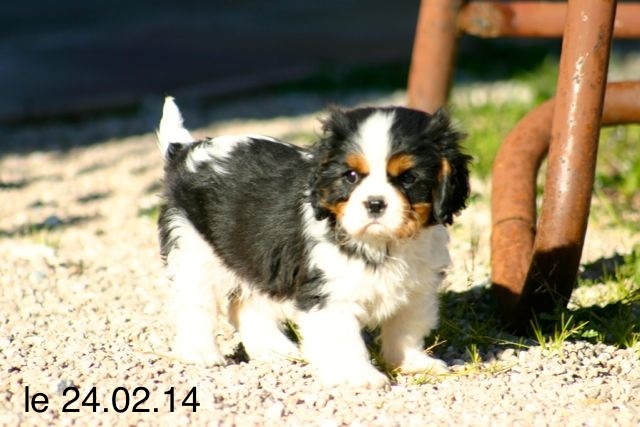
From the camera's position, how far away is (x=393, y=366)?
4.84 metres

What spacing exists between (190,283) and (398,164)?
117 centimetres

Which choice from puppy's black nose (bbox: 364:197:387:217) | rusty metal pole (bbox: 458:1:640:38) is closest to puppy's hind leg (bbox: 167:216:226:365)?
puppy's black nose (bbox: 364:197:387:217)

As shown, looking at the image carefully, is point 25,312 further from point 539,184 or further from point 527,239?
point 539,184

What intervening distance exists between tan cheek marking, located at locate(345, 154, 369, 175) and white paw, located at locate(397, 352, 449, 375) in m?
0.85

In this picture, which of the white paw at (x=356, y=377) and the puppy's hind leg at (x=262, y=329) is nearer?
the white paw at (x=356, y=377)

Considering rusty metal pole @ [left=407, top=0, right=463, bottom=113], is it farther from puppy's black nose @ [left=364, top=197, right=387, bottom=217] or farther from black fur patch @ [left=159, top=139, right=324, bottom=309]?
puppy's black nose @ [left=364, top=197, right=387, bottom=217]

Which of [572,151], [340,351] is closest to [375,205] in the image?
[340,351]

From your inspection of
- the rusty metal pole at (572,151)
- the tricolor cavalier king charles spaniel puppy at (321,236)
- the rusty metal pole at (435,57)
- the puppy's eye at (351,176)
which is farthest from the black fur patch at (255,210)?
the rusty metal pole at (435,57)

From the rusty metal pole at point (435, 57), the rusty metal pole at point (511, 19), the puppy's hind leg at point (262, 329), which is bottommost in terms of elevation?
the puppy's hind leg at point (262, 329)

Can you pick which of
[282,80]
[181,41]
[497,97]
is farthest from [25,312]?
[181,41]

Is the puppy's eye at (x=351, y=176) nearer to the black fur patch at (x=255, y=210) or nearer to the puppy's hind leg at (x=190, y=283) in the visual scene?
the black fur patch at (x=255, y=210)

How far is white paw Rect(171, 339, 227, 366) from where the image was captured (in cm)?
486

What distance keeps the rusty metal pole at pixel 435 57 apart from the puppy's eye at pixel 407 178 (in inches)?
95.9

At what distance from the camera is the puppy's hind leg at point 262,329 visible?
5.07m
